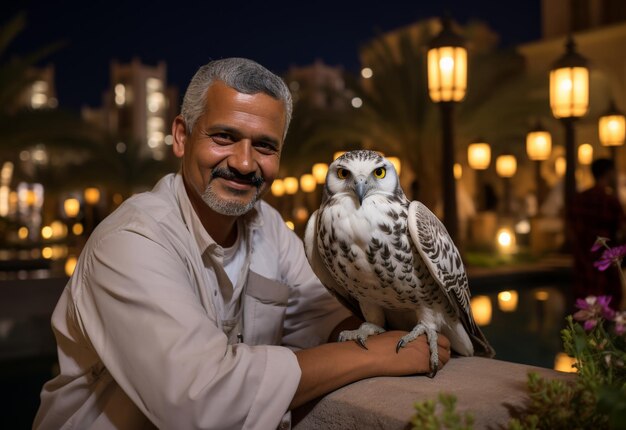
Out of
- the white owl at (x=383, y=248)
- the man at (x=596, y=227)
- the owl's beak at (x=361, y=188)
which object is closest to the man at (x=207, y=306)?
the white owl at (x=383, y=248)

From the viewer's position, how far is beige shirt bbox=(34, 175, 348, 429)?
1575 mm

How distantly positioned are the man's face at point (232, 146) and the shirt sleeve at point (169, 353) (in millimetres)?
410

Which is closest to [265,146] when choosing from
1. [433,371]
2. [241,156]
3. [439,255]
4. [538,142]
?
[241,156]

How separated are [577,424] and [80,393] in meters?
1.42

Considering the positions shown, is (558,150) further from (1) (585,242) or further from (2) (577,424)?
(2) (577,424)

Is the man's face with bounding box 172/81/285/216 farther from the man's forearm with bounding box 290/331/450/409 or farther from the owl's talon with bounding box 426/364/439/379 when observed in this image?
the owl's talon with bounding box 426/364/439/379

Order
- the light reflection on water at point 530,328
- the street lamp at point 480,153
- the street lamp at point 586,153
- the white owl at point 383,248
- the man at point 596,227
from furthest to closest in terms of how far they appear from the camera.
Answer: the street lamp at point 586,153, the street lamp at point 480,153, the man at point 596,227, the light reflection on water at point 530,328, the white owl at point 383,248

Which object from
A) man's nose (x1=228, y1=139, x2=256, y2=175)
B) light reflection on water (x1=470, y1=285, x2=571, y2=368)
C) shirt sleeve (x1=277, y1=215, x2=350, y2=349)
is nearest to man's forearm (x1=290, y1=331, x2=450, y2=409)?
shirt sleeve (x1=277, y1=215, x2=350, y2=349)

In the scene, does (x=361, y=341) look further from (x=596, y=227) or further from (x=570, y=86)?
(x=570, y=86)

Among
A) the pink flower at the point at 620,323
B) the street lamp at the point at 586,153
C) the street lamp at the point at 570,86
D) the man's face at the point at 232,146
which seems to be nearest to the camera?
the pink flower at the point at 620,323

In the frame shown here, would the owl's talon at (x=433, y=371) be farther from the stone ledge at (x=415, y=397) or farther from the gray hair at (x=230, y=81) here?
the gray hair at (x=230, y=81)

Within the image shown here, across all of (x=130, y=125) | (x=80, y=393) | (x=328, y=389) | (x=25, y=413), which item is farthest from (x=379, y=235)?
(x=130, y=125)

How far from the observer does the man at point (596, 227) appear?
5445mm

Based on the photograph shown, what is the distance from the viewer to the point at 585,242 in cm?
566
